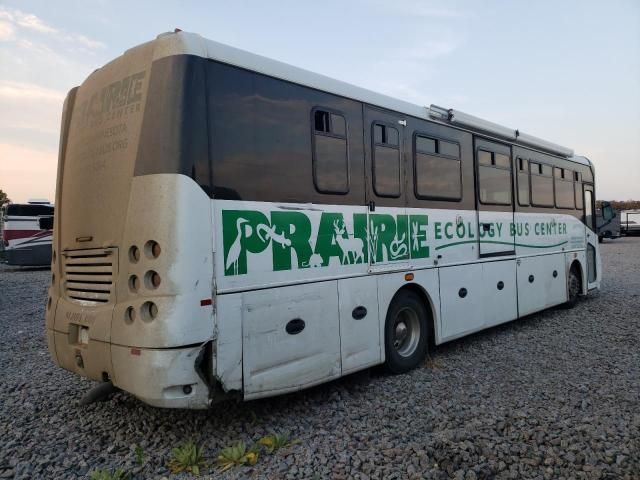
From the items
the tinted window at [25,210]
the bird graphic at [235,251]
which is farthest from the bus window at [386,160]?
the tinted window at [25,210]

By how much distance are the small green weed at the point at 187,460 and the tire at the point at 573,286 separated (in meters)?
8.37

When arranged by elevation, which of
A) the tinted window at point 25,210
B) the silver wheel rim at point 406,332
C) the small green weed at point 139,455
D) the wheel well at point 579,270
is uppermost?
the tinted window at point 25,210

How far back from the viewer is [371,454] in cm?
376

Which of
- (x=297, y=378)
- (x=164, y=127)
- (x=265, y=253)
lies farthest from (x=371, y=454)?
(x=164, y=127)

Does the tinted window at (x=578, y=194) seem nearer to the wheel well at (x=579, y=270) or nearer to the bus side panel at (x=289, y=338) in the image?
the wheel well at (x=579, y=270)

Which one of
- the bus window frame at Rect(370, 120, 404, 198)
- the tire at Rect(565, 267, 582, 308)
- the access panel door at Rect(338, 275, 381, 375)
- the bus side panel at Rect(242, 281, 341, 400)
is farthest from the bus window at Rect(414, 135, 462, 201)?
the tire at Rect(565, 267, 582, 308)

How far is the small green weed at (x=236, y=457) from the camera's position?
145 inches

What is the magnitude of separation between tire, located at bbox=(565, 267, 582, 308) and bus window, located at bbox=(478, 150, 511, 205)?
305cm

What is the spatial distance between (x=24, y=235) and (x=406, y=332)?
17505mm

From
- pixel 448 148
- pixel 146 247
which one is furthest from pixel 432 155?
pixel 146 247

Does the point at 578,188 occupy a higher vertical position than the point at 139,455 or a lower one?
higher

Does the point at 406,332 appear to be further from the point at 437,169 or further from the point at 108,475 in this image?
the point at 108,475

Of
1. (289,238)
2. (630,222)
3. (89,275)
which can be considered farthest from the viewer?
(630,222)

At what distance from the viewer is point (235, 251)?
4043 mm
